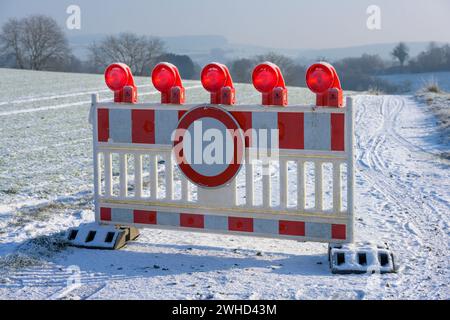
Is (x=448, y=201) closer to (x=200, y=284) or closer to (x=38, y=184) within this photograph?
(x=200, y=284)

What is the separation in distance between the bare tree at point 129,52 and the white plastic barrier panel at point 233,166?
120 feet

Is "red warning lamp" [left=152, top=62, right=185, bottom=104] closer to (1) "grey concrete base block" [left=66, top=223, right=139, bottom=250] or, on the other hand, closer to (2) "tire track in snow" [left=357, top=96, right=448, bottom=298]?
(1) "grey concrete base block" [left=66, top=223, right=139, bottom=250]

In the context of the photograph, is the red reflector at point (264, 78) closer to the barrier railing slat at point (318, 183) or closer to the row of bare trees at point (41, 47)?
the barrier railing slat at point (318, 183)

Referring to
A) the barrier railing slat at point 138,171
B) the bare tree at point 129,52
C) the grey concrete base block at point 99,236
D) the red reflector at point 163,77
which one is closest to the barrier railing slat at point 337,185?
the red reflector at point 163,77

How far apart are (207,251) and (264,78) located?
1.45 metres

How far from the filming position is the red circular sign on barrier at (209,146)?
498cm

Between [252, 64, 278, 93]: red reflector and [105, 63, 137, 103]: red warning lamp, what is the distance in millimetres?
1117

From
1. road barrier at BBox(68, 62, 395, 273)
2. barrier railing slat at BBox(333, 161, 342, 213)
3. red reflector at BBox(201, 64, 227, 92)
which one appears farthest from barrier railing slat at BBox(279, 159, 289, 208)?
red reflector at BBox(201, 64, 227, 92)

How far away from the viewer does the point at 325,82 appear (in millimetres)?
4715

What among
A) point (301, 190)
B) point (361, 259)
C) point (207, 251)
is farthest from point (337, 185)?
point (207, 251)

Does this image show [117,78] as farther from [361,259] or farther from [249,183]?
[361,259]

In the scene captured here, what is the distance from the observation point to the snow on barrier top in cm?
477

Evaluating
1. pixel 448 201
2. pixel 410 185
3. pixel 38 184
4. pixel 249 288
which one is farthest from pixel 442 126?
pixel 249 288

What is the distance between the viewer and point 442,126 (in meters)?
13.5
